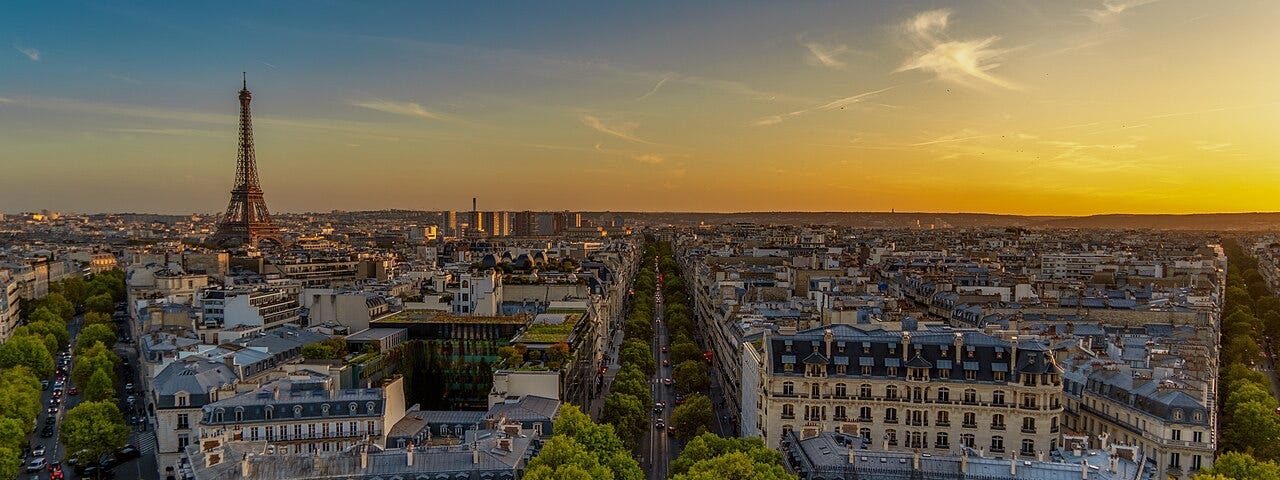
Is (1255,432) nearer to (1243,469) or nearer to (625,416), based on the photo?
(1243,469)

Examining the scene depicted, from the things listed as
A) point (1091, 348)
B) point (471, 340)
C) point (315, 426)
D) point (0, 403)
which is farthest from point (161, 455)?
point (1091, 348)

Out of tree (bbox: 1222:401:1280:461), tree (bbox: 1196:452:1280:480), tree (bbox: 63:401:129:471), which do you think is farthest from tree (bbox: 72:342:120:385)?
tree (bbox: 1222:401:1280:461)

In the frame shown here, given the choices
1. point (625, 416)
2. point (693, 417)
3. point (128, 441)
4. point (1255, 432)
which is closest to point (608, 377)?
point (693, 417)

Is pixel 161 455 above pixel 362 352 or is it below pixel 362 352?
below

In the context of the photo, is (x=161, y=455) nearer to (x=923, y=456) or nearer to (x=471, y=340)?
(x=471, y=340)

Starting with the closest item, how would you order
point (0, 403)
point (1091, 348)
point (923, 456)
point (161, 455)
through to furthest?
point (923, 456)
point (161, 455)
point (0, 403)
point (1091, 348)

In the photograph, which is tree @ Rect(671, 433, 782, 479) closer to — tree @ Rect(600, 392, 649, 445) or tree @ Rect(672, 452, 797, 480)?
tree @ Rect(672, 452, 797, 480)

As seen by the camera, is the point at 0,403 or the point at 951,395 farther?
the point at 0,403
